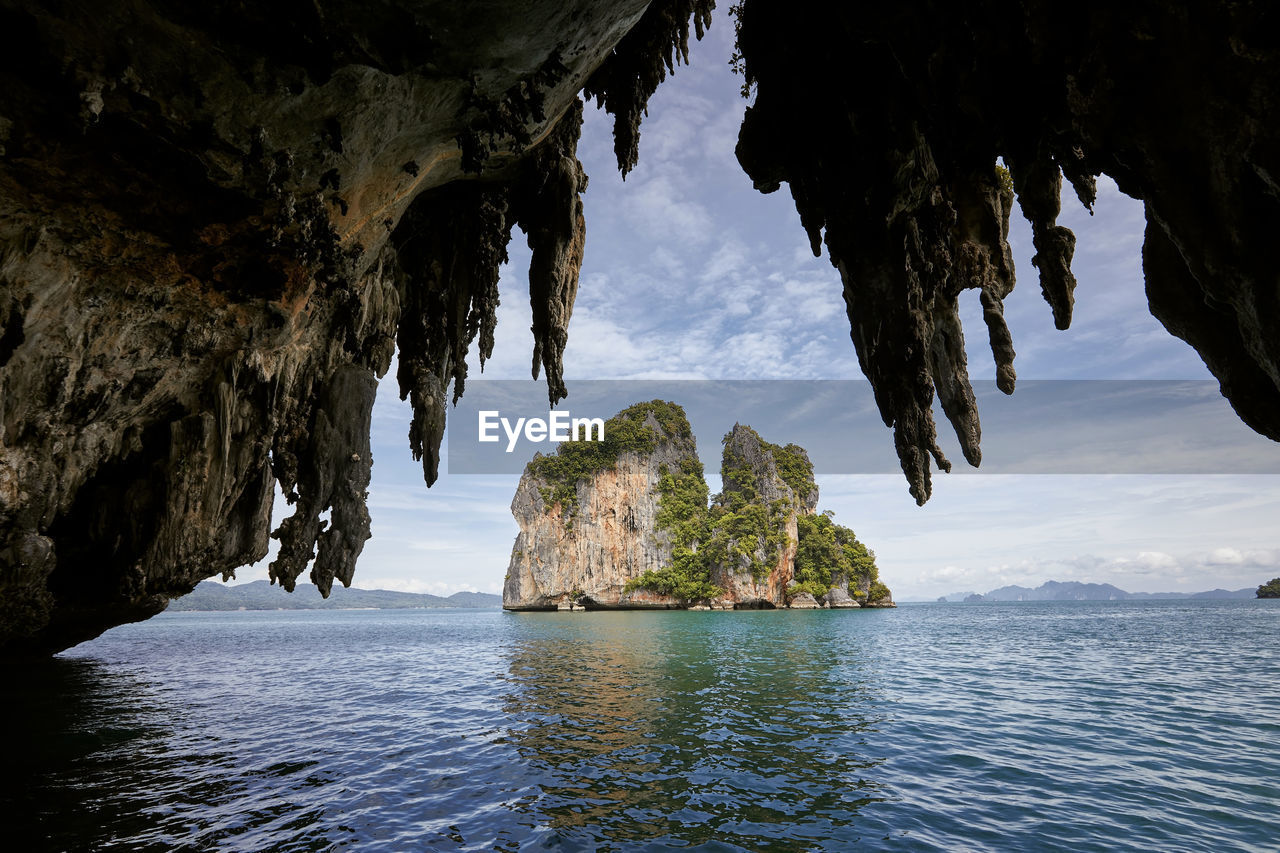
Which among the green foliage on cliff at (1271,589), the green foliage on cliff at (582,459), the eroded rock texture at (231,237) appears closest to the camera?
the eroded rock texture at (231,237)

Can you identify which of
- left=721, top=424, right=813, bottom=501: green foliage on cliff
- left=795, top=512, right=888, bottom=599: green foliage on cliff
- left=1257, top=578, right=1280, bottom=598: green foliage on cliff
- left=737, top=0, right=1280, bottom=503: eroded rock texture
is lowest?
left=1257, top=578, right=1280, bottom=598: green foliage on cliff

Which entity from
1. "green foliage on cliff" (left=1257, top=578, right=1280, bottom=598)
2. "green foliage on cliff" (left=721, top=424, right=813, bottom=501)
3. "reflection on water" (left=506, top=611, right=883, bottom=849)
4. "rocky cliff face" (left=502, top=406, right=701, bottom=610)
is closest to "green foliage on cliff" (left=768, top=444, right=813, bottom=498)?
"green foliage on cliff" (left=721, top=424, right=813, bottom=501)

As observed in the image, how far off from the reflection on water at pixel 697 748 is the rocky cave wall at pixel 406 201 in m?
4.89

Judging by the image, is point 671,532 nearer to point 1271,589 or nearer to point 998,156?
point 998,156

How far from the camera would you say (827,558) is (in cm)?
7769

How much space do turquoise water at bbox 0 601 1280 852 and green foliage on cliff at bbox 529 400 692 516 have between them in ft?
200

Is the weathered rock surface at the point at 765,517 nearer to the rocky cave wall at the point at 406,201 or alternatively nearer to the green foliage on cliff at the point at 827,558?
the green foliage on cliff at the point at 827,558

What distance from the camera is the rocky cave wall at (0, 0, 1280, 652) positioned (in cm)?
417

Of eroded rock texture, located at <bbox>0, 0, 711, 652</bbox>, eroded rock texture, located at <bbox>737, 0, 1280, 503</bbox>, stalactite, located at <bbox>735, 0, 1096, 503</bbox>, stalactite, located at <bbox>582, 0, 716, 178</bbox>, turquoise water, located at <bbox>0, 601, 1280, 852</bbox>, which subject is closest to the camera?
eroded rock texture, located at <bbox>737, 0, 1280, 503</bbox>

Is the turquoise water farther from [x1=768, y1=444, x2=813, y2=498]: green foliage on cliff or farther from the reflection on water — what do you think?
[x1=768, y1=444, x2=813, y2=498]: green foliage on cliff

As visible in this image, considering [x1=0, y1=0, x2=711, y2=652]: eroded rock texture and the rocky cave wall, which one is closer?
the rocky cave wall

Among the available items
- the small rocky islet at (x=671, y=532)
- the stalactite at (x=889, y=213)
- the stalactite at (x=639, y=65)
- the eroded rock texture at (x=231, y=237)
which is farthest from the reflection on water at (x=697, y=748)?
the small rocky islet at (x=671, y=532)

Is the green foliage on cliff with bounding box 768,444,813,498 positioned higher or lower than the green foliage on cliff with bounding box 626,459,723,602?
higher

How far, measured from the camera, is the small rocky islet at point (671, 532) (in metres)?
72.7
